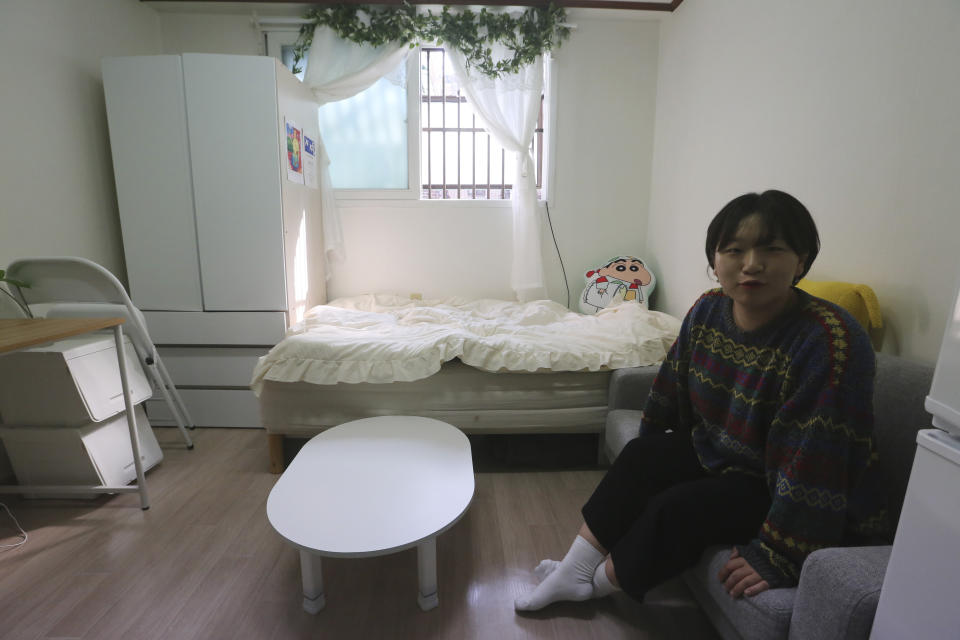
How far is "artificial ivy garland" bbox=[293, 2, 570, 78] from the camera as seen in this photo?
2.69 metres

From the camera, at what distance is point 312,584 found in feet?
4.08

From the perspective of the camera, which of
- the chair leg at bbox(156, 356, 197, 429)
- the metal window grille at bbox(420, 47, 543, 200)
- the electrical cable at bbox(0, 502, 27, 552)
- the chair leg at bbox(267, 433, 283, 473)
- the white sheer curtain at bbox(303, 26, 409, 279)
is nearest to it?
the electrical cable at bbox(0, 502, 27, 552)

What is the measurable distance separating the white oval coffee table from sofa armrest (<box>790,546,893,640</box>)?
76 cm

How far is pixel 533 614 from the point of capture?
4.12 ft

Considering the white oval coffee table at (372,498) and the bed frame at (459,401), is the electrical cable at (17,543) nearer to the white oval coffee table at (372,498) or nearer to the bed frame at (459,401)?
→ the bed frame at (459,401)

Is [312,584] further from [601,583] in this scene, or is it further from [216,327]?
[216,327]

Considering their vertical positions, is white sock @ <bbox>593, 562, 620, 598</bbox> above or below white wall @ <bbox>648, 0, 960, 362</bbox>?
below

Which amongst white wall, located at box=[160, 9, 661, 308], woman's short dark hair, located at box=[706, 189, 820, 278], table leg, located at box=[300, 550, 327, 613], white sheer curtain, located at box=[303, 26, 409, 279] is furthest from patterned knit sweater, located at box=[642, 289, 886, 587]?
white sheer curtain, located at box=[303, 26, 409, 279]

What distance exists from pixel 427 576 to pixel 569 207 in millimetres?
2465

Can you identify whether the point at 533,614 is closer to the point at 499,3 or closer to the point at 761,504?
the point at 761,504

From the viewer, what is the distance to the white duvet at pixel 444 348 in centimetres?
188

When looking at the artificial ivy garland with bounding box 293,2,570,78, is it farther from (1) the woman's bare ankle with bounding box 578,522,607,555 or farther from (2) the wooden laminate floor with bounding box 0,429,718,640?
(1) the woman's bare ankle with bounding box 578,522,607,555

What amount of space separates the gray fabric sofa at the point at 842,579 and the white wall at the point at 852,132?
0.90 feet

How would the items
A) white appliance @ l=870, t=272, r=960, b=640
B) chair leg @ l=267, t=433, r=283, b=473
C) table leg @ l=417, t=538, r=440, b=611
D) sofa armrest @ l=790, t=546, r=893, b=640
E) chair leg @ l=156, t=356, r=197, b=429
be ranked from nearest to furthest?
white appliance @ l=870, t=272, r=960, b=640 → sofa armrest @ l=790, t=546, r=893, b=640 → table leg @ l=417, t=538, r=440, b=611 → chair leg @ l=267, t=433, r=283, b=473 → chair leg @ l=156, t=356, r=197, b=429
